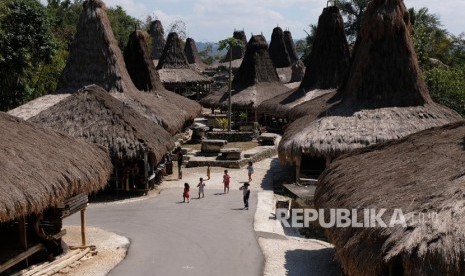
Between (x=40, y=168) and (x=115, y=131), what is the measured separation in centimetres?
777

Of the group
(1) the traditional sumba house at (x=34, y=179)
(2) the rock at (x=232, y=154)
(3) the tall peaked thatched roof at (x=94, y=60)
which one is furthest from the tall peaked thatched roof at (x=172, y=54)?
(1) the traditional sumba house at (x=34, y=179)

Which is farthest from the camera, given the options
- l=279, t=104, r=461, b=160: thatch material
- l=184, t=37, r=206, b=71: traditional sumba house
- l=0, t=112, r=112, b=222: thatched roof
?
l=184, t=37, r=206, b=71: traditional sumba house

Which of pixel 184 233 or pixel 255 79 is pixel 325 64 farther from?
pixel 184 233

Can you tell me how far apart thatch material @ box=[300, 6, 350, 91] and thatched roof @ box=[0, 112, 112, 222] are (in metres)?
21.0

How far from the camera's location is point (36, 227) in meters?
12.9

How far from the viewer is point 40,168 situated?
12008mm

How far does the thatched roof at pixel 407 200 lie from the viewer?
24.0 feet

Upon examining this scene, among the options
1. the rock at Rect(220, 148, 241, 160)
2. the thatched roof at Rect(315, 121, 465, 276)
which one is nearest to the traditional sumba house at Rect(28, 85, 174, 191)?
the rock at Rect(220, 148, 241, 160)

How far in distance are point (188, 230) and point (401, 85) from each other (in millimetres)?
11573

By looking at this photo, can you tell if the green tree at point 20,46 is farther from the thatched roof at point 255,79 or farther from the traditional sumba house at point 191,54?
the traditional sumba house at point 191,54

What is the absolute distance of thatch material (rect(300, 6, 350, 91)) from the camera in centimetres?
3284

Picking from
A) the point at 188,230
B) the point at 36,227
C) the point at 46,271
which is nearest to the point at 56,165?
the point at 36,227

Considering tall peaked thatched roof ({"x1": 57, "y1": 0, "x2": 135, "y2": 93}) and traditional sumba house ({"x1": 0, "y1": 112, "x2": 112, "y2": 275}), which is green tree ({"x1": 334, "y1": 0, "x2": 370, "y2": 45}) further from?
traditional sumba house ({"x1": 0, "y1": 112, "x2": 112, "y2": 275})

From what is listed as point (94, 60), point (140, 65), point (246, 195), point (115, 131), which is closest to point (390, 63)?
point (246, 195)
